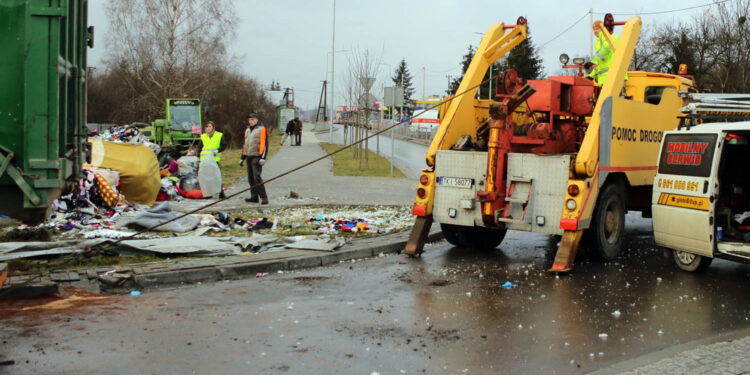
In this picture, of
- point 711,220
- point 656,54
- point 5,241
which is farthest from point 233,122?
point 711,220

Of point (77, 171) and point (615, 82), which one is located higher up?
point (615, 82)

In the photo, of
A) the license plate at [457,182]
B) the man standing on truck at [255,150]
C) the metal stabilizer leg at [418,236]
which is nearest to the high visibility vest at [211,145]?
the man standing on truck at [255,150]

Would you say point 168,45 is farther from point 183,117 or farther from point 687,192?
point 687,192

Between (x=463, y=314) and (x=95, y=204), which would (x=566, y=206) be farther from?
(x=95, y=204)

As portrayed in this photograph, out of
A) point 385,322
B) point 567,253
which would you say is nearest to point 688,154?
point 567,253

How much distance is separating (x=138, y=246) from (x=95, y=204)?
3.75 metres

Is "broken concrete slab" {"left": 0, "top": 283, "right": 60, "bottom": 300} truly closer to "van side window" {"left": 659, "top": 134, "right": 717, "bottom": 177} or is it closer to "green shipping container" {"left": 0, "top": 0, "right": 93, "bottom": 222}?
"green shipping container" {"left": 0, "top": 0, "right": 93, "bottom": 222}

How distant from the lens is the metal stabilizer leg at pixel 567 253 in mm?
7836

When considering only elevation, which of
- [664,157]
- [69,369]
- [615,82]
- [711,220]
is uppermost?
[615,82]

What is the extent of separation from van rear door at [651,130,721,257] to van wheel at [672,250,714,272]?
0.26m

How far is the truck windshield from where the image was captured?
26062 mm

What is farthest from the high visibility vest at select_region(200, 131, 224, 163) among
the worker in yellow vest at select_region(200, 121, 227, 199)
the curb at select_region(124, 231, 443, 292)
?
the curb at select_region(124, 231, 443, 292)

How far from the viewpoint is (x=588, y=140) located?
7906 millimetres

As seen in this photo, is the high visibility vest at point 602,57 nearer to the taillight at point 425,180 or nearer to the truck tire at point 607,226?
the truck tire at point 607,226
